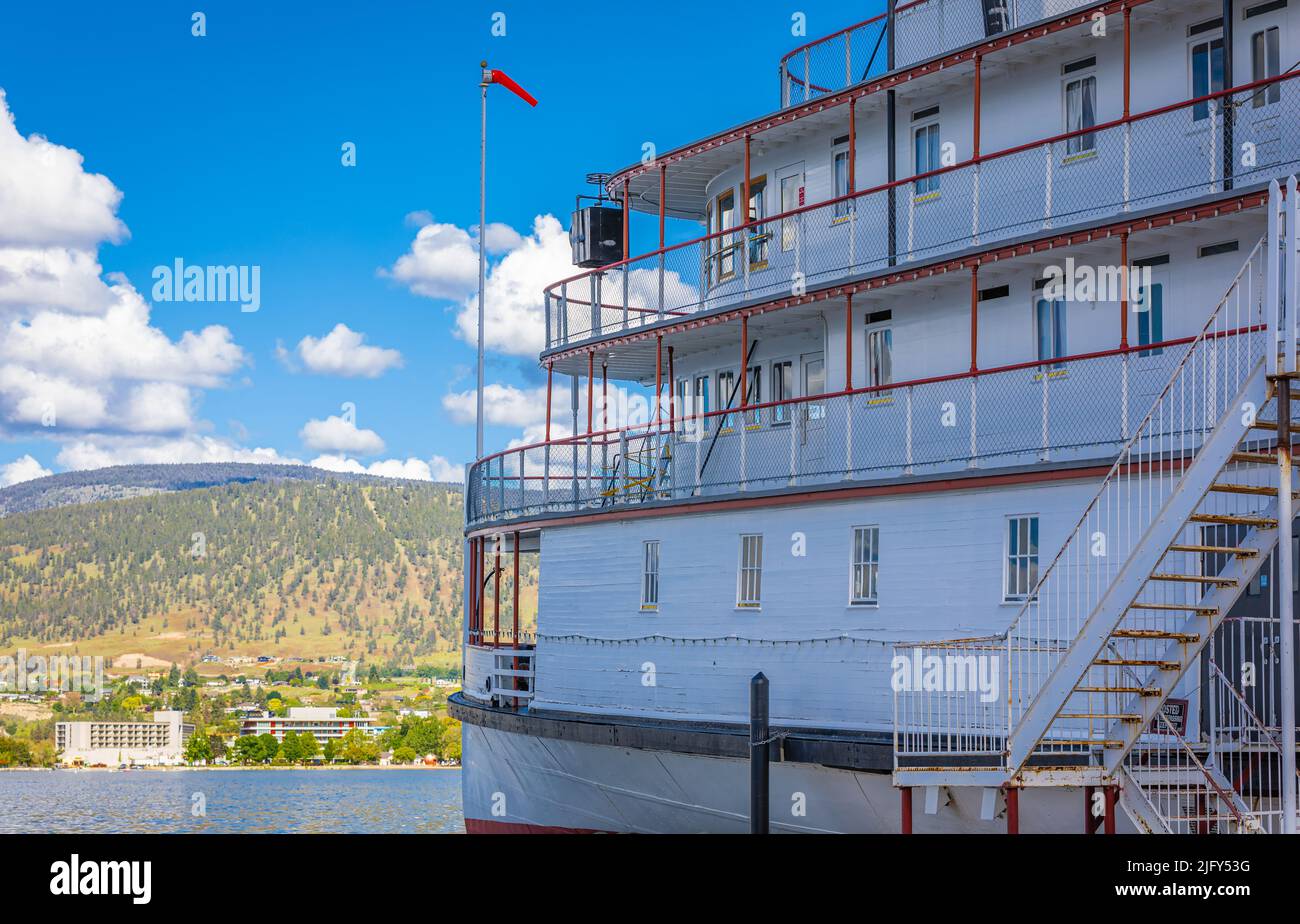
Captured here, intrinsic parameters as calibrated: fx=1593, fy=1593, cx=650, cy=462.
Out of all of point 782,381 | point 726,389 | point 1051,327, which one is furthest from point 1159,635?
point 726,389

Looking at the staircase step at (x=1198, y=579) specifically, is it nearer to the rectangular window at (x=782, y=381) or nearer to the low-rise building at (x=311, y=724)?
the rectangular window at (x=782, y=381)

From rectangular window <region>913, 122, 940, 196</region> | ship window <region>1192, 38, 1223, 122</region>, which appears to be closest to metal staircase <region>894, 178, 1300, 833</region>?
ship window <region>1192, 38, 1223, 122</region>

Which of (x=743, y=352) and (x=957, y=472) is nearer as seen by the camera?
(x=957, y=472)

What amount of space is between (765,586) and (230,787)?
104002mm

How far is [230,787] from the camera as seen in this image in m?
118

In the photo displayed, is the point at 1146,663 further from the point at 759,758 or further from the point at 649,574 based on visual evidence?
the point at 649,574

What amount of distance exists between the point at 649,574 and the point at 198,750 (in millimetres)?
134047

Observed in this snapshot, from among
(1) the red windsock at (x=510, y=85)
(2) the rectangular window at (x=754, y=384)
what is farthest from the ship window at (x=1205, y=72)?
(1) the red windsock at (x=510, y=85)

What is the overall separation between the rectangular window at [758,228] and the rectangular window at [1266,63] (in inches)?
336

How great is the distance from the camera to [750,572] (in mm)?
21781

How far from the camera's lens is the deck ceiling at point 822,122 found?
797 inches

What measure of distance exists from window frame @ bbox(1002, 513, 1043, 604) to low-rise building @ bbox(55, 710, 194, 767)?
147 metres
